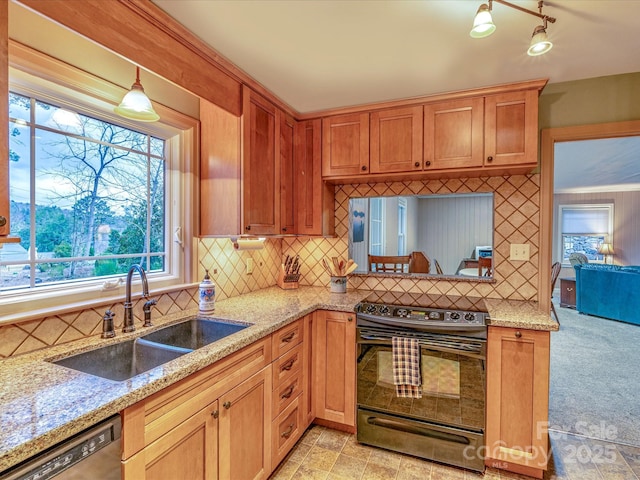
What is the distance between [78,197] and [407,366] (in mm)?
1975

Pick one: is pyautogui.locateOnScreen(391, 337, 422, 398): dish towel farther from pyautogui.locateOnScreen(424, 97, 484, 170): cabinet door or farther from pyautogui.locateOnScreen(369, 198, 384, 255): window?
pyautogui.locateOnScreen(424, 97, 484, 170): cabinet door

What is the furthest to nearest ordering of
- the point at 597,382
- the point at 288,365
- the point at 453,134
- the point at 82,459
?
the point at 597,382 → the point at 453,134 → the point at 288,365 → the point at 82,459

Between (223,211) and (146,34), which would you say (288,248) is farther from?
(146,34)

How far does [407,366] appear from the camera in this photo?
188cm

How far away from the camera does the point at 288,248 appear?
298 centimetres

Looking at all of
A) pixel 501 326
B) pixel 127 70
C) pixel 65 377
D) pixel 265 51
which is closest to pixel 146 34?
pixel 127 70

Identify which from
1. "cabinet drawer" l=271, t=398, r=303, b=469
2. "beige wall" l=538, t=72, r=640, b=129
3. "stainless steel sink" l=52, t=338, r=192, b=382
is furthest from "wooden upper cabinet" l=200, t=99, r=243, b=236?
"beige wall" l=538, t=72, r=640, b=129

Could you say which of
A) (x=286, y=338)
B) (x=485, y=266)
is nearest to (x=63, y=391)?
(x=286, y=338)

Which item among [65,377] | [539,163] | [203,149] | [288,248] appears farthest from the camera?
[288,248]

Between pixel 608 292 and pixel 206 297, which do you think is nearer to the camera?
pixel 206 297

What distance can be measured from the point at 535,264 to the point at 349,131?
64.7 inches

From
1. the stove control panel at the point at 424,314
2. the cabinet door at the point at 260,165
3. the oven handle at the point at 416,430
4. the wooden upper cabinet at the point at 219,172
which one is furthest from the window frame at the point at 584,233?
the wooden upper cabinet at the point at 219,172

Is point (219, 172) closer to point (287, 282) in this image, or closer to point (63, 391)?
point (287, 282)

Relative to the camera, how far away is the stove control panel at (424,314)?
1.87 metres
